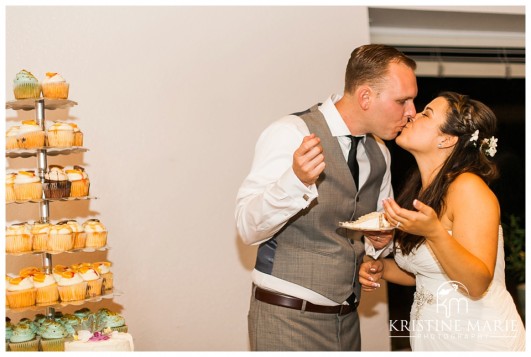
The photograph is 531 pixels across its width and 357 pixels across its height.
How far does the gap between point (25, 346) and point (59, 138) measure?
3.02 ft

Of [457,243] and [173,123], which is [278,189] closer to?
[457,243]

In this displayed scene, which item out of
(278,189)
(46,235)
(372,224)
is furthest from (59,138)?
(372,224)

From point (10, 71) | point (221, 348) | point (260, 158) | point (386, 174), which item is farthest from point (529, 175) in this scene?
point (10, 71)

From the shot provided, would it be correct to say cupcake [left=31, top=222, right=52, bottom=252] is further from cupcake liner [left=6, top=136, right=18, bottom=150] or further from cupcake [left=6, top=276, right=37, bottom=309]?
cupcake liner [left=6, top=136, right=18, bottom=150]

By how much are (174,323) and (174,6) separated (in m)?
1.84

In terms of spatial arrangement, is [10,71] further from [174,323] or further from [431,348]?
[431,348]

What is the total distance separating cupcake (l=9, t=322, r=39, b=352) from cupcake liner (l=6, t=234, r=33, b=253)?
0.33 m

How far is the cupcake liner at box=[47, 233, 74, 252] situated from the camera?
2.79 metres

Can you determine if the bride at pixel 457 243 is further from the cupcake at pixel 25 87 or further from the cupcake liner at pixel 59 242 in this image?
the cupcake at pixel 25 87

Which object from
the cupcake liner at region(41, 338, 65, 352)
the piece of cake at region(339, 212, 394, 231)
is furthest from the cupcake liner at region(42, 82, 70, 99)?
the piece of cake at region(339, 212, 394, 231)

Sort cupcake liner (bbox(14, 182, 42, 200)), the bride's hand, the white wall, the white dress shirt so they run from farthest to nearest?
the white wall < cupcake liner (bbox(14, 182, 42, 200)) < the white dress shirt < the bride's hand

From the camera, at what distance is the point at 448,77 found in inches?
186

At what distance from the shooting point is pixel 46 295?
280cm

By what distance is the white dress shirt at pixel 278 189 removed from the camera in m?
2.37
